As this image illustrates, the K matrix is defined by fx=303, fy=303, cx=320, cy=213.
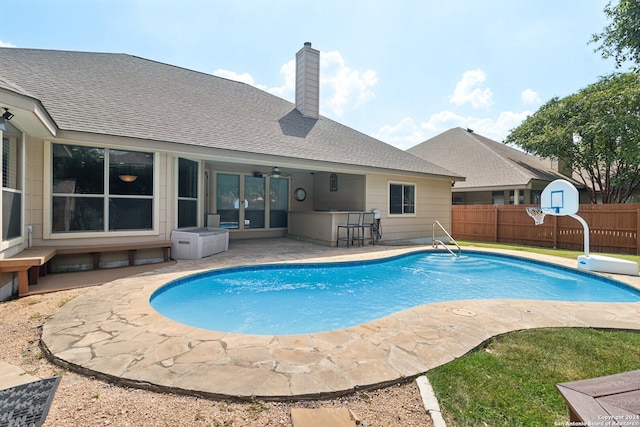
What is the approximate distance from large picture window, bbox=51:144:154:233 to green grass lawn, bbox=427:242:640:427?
6624 millimetres

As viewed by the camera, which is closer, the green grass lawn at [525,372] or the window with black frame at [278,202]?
the green grass lawn at [525,372]

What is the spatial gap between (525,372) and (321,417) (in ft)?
5.58

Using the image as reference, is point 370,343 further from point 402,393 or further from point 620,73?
point 620,73

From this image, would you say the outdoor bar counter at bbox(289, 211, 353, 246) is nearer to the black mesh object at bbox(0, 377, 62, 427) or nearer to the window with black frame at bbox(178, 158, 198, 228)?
the window with black frame at bbox(178, 158, 198, 228)

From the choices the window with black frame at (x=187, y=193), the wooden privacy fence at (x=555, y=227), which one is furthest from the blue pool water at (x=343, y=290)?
the wooden privacy fence at (x=555, y=227)

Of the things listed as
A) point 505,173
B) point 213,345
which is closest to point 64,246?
point 213,345

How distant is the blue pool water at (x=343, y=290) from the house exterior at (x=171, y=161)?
2.35 metres

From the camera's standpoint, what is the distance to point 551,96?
1616 cm

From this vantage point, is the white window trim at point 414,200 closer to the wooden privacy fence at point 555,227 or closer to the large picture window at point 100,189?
the wooden privacy fence at point 555,227

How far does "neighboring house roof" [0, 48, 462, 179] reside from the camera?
21.8ft

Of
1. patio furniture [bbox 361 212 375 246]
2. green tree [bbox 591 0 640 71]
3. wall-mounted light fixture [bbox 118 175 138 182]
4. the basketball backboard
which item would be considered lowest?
patio furniture [bbox 361 212 375 246]

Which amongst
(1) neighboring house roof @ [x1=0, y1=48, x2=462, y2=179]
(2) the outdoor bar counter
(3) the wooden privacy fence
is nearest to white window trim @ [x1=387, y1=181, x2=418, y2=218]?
(1) neighboring house roof @ [x1=0, y1=48, x2=462, y2=179]

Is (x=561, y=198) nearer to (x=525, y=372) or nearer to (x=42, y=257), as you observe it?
(x=525, y=372)

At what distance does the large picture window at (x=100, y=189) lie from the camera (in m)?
5.94
